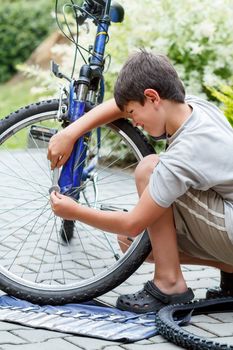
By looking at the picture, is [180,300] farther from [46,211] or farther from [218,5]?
[218,5]

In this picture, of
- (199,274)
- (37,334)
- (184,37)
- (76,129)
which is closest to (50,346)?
(37,334)

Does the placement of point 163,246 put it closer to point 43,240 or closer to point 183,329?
point 183,329

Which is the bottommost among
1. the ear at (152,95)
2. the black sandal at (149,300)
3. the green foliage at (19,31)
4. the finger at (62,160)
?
the black sandal at (149,300)

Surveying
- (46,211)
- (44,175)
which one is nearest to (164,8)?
(44,175)

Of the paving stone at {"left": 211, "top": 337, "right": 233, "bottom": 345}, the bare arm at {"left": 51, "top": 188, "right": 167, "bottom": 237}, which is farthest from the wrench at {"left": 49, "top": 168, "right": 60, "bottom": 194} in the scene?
the paving stone at {"left": 211, "top": 337, "right": 233, "bottom": 345}

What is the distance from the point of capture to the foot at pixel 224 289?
13.8 ft

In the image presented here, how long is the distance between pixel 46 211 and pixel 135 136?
699mm

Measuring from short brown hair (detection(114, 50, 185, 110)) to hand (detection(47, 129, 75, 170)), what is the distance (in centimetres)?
38

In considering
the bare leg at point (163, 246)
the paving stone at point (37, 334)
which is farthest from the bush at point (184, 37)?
the paving stone at point (37, 334)

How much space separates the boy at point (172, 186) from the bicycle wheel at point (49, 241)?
189mm

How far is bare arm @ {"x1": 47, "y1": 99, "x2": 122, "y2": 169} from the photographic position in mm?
4180

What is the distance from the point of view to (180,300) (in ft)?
13.3

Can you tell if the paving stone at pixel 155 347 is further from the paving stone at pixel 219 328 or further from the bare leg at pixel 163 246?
the bare leg at pixel 163 246

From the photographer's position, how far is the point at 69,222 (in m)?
4.98
